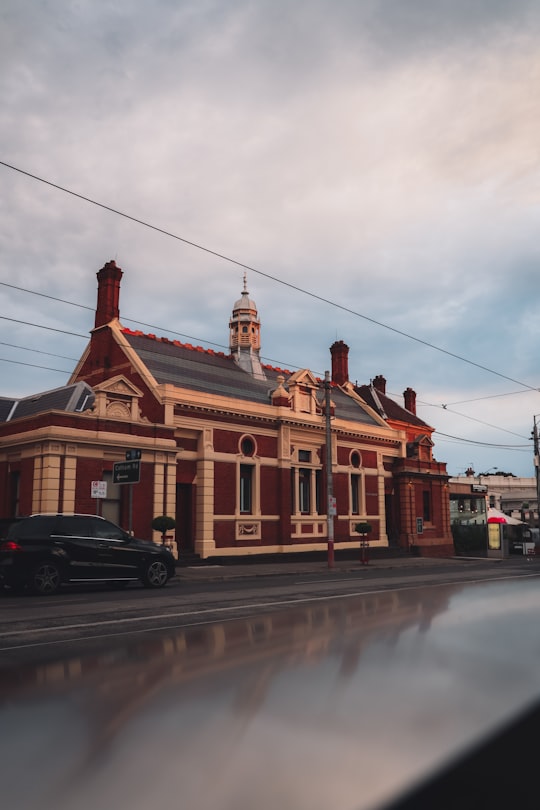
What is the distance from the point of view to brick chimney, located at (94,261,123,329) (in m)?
29.9

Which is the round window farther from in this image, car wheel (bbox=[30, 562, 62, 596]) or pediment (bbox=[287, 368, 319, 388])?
car wheel (bbox=[30, 562, 62, 596])

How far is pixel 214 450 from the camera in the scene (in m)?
28.2

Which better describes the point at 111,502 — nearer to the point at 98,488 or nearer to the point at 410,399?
the point at 98,488

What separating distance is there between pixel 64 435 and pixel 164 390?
16.3 ft

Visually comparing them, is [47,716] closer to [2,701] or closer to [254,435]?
[2,701]

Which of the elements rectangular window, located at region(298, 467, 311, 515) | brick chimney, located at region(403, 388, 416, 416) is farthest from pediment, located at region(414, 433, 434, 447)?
rectangular window, located at region(298, 467, 311, 515)

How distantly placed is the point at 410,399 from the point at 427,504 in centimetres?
1042

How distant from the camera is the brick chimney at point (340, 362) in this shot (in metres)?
43.0

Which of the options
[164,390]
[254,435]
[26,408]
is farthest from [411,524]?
[26,408]

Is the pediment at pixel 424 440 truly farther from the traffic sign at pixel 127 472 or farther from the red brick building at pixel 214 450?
the traffic sign at pixel 127 472

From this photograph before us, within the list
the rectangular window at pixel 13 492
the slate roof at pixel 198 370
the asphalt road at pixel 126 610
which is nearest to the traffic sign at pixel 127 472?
the asphalt road at pixel 126 610

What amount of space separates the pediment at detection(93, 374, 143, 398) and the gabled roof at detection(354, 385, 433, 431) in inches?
839

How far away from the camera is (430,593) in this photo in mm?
13891

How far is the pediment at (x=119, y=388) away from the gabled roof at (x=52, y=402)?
1.10 metres
